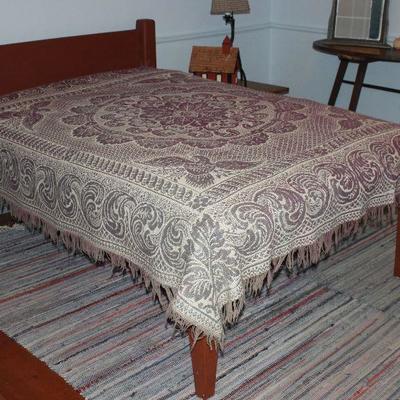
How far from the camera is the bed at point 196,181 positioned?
5.92 ft

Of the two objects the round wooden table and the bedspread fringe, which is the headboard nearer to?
the bedspread fringe

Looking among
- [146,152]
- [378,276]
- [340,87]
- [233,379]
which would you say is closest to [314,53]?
[340,87]

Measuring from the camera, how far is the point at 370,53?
3.70m

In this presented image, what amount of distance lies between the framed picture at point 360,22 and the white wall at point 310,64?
0.18 metres

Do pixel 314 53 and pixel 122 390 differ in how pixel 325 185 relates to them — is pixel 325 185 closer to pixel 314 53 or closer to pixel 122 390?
pixel 122 390

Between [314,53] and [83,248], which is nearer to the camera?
[83,248]

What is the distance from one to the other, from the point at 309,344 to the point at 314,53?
2.83 metres

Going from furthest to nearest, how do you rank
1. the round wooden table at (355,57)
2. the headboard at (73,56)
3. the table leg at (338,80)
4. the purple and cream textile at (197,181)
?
the table leg at (338,80) < the round wooden table at (355,57) < the headboard at (73,56) < the purple and cream textile at (197,181)

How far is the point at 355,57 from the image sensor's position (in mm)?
3781

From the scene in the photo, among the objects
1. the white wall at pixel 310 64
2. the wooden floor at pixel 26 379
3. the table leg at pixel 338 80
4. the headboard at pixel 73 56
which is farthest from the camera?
the white wall at pixel 310 64

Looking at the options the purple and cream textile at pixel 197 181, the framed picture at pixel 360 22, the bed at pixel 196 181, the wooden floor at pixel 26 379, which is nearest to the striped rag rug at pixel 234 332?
the wooden floor at pixel 26 379

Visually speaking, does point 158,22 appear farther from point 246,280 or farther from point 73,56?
point 246,280

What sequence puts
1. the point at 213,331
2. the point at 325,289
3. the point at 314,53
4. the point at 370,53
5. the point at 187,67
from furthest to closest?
1. the point at 314,53
2. the point at 187,67
3. the point at 370,53
4. the point at 325,289
5. the point at 213,331

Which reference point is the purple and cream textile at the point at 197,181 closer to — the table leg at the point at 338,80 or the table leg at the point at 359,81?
the table leg at the point at 359,81
